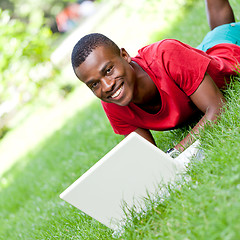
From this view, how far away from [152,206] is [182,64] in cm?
97

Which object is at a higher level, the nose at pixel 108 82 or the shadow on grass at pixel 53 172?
the nose at pixel 108 82

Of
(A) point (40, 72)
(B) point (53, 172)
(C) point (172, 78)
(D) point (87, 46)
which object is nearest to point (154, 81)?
(C) point (172, 78)

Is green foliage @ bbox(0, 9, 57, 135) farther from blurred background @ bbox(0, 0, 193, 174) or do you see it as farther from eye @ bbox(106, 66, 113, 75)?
eye @ bbox(106, 66, 113, 75)

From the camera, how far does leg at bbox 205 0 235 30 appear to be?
382 centimetres

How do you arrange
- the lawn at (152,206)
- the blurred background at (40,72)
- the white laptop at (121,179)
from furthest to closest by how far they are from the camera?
the blurred background at (40,72), the white laptop at (121,179), the lawn at (152,206)

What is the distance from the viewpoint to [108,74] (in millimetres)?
2492

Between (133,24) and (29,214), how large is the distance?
22.1 ft

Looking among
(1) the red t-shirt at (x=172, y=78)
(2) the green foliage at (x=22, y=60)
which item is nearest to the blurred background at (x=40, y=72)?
(2) the green foliage at (x=22, y=60)

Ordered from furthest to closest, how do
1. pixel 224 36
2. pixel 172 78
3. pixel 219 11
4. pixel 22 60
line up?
pixel 22 60 < pixel 219 11 < pixel 224 36 < pixel 172 78

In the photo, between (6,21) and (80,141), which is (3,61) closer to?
(6,21)

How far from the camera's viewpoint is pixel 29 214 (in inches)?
153

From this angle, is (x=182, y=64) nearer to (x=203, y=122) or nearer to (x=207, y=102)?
(x=207, y=102)

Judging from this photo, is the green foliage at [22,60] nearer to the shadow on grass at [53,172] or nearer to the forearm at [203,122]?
the shadow on grass at [53,172]

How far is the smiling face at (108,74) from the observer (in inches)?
97.0
